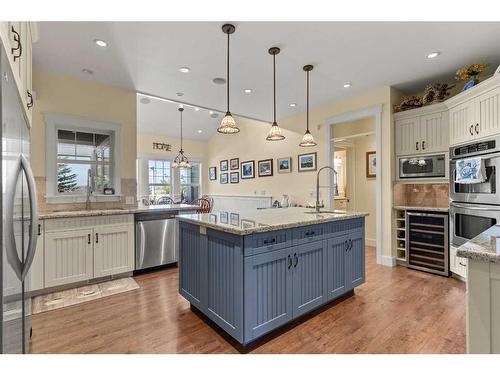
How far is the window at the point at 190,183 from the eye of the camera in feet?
27.2

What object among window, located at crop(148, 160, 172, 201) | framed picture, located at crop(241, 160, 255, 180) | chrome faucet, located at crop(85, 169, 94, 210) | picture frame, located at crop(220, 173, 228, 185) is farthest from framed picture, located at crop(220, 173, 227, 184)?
chrome faucet, located at crop(85, 169, 94, 210)

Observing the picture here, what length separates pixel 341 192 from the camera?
582 cm

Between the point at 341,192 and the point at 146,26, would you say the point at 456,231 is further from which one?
the point at 146,26

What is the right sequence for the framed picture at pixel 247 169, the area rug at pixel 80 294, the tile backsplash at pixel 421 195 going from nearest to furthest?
1. the area rug at pixel 80 294
2. the tile backsplash at pixel 421 195
3. the framed picture at pixel 247 169

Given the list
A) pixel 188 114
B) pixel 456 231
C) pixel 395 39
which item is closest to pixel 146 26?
pixel 395 39

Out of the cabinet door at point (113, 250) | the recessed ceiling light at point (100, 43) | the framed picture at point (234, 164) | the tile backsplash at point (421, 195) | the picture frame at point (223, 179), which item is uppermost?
the recessed ceiling light at point (100, 43)

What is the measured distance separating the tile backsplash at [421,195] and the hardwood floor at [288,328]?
147cm

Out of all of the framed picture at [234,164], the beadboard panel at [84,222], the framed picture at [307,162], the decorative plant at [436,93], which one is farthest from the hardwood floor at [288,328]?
the framed picture at [234,164]

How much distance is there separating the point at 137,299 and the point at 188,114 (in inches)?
213

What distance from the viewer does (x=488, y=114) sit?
2824 mm

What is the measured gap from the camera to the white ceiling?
251cm

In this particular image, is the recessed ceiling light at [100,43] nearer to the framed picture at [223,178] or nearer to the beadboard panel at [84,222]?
the beadboard panel at [84,222]

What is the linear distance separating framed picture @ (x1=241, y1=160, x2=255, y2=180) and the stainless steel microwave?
11.8 ft
